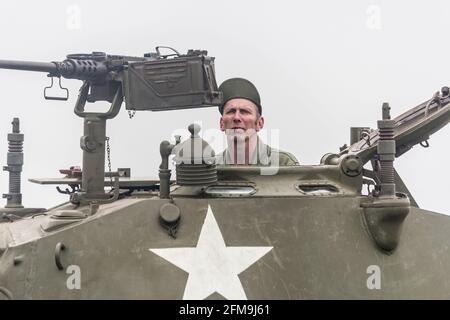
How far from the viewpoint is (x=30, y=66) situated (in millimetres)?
8289

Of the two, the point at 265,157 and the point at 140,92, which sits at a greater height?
the point at 140,92

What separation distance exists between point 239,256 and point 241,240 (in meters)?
0.13

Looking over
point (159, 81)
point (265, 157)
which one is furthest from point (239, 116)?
point (159, 81)

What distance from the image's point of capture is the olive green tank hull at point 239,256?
6352 mm

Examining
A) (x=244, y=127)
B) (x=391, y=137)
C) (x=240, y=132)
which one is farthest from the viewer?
(x=244, y=127)

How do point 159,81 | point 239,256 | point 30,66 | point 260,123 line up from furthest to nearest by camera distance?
point 260,123, point 30,66, point 159,81, point 239,256

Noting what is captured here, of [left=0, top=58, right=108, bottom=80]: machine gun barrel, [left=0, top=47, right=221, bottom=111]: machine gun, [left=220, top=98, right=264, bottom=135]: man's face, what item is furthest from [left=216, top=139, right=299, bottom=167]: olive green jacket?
[left=0, top=58, right=108, bottom=80]: machine gun barrel

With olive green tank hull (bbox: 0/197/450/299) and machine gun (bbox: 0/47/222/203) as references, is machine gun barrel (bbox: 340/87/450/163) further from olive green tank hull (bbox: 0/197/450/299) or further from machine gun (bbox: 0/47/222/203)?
machine gun (bbox: 0/47/222/203)

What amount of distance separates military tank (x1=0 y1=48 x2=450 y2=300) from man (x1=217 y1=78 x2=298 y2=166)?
1.48 metres

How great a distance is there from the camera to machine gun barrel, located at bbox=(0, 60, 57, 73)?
823 centimetres

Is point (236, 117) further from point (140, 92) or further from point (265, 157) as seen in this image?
point (140, 92)

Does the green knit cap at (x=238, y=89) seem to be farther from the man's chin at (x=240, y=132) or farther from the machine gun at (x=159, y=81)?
the machine gun at (x=159, y=81)

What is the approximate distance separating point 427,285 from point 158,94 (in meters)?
2.72
